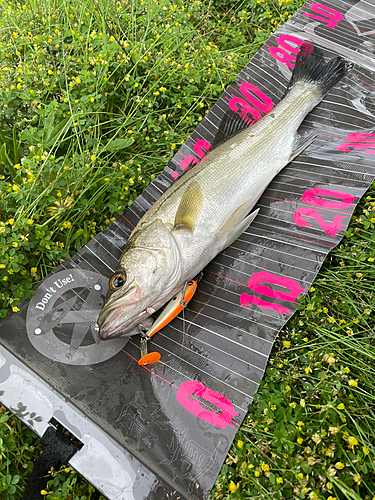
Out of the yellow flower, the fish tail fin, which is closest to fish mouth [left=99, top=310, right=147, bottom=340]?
the yellow flower

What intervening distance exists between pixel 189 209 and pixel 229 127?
1.05 metres

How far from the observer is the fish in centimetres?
257

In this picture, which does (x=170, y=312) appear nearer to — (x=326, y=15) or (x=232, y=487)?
(x=232, y=487)

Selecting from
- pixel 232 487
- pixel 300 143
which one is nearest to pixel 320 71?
pixel 300 143

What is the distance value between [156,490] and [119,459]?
282mm

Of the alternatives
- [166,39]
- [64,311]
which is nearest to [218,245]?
[64,311]

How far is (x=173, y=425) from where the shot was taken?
231 cm

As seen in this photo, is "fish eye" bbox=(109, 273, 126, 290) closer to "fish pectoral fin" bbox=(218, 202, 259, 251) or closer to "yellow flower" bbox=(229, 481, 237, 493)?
"fish pectoral fin" bbox=(218, 202, 259, 251)

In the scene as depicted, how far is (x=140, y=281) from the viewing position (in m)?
2.56

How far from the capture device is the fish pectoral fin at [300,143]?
10.7 ft

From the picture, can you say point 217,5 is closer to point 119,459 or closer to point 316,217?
point 316,217

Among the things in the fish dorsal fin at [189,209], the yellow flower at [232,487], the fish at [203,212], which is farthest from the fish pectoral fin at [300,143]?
the yellow flower at [232,487]

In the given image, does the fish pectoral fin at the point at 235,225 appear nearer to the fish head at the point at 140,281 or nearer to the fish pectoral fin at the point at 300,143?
the fish head at the point at 140,281

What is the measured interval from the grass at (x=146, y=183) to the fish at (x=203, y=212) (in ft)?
1.97
